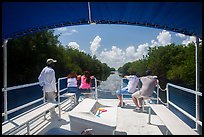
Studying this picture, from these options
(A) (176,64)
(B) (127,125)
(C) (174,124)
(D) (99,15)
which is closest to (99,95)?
(B) (127,125)

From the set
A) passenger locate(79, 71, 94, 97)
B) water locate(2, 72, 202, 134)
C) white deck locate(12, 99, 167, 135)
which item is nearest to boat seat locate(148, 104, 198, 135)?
white deck locate(12, 99, 167, 135)

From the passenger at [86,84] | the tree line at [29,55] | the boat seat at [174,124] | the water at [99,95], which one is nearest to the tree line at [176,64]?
the tree line at [29,55]

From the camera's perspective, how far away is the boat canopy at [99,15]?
379 cm

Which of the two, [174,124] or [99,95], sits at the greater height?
[174,124]

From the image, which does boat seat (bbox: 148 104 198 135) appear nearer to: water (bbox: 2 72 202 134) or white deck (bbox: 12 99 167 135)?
white deck (bbox: 12 99 167 135)

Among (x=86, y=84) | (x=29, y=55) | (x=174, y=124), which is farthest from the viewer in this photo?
(x=29, y=55)

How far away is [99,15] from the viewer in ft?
15.8

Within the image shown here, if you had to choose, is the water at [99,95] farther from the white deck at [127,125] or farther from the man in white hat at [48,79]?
the white deck at [127,125]

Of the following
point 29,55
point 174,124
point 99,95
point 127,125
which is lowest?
point 127,125

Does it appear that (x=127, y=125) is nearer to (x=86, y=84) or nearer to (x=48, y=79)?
(x=48, y=79)

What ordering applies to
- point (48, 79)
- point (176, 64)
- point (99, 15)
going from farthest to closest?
point (176, 64) → point (48, 79) → point (99, 15)

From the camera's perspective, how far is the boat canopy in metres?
3.79

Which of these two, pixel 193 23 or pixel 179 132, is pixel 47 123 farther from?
pixel 193 23

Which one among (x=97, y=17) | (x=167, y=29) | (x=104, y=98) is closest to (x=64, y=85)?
(x=104, y=98)
